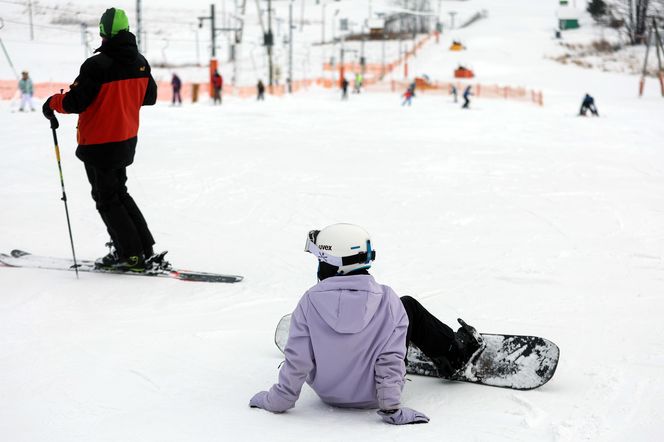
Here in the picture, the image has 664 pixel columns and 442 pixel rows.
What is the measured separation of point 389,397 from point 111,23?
3.30 metres

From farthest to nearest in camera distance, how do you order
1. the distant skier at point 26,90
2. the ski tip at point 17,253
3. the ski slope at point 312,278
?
the distant skier at point 26,90
the ski tip at point 17,253
the ski slope at point 312,278

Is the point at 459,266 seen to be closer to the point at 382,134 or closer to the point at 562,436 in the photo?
the point at 562,436

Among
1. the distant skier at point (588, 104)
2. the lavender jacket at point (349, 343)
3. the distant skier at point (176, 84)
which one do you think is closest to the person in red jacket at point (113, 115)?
the lavender jacket at point (349, 343)

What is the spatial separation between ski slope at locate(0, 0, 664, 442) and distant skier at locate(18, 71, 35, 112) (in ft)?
2.71

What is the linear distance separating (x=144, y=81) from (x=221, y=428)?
3074 mm

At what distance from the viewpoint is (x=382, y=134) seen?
16.8m

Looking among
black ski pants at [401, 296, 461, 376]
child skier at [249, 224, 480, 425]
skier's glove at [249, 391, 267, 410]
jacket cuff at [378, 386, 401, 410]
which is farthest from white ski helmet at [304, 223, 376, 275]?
skier's glove at [249, 391, 267, 410]

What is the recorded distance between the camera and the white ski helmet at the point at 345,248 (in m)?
3.02

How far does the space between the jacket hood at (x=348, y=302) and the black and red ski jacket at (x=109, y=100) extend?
273 centimetres

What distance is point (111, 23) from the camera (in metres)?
5.04

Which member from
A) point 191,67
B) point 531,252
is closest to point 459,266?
point 531,252

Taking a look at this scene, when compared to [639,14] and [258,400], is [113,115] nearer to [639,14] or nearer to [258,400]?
[258,400]

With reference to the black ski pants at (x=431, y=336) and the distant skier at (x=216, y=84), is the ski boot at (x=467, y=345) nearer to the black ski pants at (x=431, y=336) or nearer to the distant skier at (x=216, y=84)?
the black ski pants at (x=431, y=336)

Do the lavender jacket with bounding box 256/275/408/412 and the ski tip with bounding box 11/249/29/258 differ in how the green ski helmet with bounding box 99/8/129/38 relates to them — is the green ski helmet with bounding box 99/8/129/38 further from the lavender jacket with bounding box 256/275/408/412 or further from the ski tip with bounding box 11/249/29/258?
the lavender jacket with bounding box 256/275/408/412
